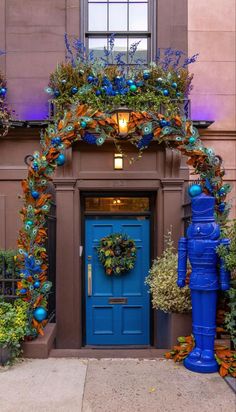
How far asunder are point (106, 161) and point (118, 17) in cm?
260

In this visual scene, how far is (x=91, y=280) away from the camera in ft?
22.6

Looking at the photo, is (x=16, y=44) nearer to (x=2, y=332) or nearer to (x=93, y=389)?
(x=2, y=332)

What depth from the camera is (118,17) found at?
22.8ft

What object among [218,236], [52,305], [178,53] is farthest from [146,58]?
[52,305]

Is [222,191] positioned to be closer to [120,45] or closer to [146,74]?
[146,74]

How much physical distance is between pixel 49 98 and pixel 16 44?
1.10 metres

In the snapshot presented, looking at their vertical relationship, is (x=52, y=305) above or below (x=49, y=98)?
below

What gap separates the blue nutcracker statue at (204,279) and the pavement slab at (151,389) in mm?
200

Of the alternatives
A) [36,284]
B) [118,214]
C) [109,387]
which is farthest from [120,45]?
[109,387]

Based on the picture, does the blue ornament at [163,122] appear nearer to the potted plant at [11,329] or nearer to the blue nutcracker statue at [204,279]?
the blue nutcracker statue at [204,279]

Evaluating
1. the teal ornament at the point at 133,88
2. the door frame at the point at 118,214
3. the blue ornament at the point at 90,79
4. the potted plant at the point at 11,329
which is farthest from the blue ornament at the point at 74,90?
the potted plant at the point at 11,329

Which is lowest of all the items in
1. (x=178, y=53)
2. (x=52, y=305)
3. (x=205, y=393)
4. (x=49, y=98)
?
(x=205, y=393)

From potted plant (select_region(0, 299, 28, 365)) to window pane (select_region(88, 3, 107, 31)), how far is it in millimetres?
4841

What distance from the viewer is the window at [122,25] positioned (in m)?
6.85
